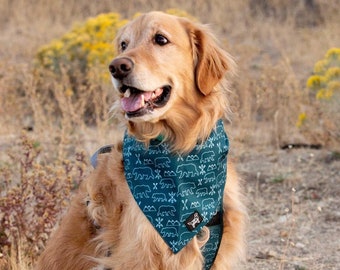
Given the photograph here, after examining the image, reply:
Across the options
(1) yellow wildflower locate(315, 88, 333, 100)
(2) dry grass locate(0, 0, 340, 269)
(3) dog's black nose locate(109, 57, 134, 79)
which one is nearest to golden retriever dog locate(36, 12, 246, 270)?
(3) dog's black nose locate(109, 57, 134, 79)

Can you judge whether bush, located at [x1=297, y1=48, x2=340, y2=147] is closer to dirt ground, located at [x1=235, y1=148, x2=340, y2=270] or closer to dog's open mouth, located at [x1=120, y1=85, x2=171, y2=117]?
dirt ground, located at [x1=235, y1=148, x2=340, y2=270]

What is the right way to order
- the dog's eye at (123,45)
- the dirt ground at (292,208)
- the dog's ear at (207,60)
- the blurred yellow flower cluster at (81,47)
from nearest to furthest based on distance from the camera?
the dog's ear at (207,60) < the dog's eye at (123,45) < the dirt ground at (292,208) < the blurred yellow flower cluster at (81,47)

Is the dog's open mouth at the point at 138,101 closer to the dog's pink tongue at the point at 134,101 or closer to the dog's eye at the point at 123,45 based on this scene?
the dog's pink tongue at the point at 134,101

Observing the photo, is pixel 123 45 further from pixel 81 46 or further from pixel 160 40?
pixel 81 46

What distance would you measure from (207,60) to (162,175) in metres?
0.71

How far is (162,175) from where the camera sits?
12.1 ft

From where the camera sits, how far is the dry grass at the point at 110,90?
23.8ft

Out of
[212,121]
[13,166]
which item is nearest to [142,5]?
[13,166]

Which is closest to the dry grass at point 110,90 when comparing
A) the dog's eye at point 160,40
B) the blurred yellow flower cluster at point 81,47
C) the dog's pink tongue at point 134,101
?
the blurred yellow flower cluster at point 81,47

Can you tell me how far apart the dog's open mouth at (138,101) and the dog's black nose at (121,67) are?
0.30 feet

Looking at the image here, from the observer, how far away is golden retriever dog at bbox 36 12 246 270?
3.60 m

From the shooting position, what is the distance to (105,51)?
9477 millimetres

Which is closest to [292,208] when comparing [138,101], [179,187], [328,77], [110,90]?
[179,187]

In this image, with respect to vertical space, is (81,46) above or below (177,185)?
below
